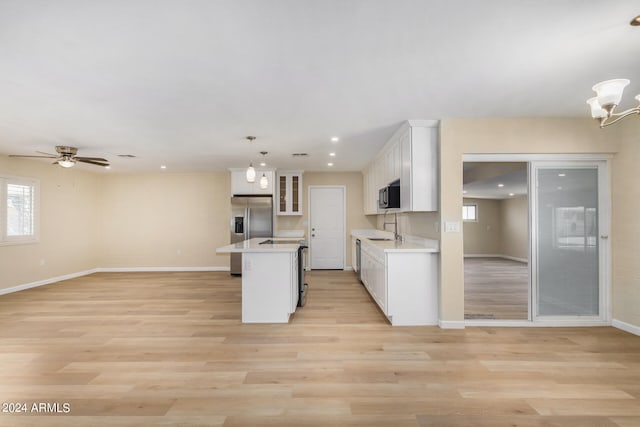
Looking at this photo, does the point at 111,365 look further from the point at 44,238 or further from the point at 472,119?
the point at 44,238

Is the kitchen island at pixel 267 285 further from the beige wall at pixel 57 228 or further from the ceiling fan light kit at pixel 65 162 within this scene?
the beige wall at pixel 57 228

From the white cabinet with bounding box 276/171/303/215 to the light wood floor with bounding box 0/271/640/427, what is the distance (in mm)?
3425

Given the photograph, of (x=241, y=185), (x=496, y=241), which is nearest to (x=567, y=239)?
(x=241, y=185)

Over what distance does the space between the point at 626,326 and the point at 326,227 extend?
209 inches

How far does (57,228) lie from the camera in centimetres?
623

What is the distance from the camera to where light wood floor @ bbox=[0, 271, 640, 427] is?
6.52ft

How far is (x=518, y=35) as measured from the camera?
192cm

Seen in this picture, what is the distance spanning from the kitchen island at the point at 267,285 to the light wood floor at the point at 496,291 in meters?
2.38

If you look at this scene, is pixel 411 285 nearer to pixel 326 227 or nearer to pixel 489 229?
pixel 326 227

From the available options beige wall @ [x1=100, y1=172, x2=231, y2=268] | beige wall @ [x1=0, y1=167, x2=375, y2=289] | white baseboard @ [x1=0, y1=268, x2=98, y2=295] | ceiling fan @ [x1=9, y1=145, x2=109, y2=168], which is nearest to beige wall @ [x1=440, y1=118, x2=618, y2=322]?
beige wall @ [x1=0, y1=167, x2=375, y2=289]

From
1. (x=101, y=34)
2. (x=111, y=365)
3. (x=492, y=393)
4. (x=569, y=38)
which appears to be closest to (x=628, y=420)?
(x=492, y=393)

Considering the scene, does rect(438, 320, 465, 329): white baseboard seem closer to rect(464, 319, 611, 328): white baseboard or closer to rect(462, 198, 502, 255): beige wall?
rect(464, 319, 611, 328): white baseboard

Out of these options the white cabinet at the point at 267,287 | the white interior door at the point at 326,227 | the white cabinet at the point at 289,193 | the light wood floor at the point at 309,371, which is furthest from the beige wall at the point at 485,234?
the white cabinet at the point at 267,287

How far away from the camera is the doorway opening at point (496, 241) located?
4.39 metres
